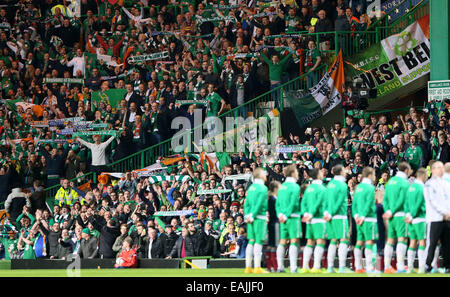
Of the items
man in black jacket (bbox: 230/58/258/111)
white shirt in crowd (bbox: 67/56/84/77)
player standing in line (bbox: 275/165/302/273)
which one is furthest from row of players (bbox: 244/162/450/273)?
white shirt in crowd (bbox: 67/56/84/77)

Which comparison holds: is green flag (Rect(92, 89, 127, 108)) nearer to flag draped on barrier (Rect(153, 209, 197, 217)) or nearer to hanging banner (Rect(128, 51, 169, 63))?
hanging banner (Rect(128, 51, 169, 63))

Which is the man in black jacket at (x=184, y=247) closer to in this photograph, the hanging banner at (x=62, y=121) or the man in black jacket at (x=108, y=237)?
the man in black jacket at (x=108, y=237)

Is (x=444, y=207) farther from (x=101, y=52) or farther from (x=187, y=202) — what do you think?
(x=101, y=52)

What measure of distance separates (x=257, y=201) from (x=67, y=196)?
32.8 feet

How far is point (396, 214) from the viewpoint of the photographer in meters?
14.5

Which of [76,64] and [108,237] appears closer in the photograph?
[108,237]

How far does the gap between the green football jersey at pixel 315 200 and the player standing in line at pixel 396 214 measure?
1.01 metres

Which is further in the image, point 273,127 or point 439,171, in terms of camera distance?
point 273,127

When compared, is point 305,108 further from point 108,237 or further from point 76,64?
point 76,64

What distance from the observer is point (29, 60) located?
2864cm

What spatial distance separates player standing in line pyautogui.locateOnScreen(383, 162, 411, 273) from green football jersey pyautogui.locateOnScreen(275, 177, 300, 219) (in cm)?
142

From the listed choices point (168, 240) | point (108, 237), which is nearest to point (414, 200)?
point (168, 240)

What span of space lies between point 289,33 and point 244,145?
12.5 ft

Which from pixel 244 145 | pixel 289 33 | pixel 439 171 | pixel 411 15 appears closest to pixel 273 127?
pixel 244 145
